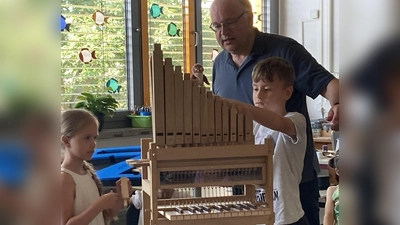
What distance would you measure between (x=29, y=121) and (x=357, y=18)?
0.60 feet

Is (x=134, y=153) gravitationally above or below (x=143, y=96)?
below

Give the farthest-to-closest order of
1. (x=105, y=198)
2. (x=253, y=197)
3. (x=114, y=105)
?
1. (x=114, y=105)
2. (x=105, y=198)
3. (x=253, y=197)

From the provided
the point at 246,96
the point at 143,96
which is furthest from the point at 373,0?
Answer: the point at 143,96

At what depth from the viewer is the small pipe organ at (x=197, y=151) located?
0.86 meters

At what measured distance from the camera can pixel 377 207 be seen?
257 mm

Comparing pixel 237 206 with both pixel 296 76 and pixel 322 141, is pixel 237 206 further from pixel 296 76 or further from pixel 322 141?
pixel 322 141

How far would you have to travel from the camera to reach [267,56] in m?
1.49

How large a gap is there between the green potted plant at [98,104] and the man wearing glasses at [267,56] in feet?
5.11

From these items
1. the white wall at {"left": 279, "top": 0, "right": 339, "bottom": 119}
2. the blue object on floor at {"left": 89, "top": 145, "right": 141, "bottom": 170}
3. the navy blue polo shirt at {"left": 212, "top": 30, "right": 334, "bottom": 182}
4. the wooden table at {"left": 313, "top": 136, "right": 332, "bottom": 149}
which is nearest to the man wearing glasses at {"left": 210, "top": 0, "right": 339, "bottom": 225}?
the navy blue polo shirt at {"left": 212, "top": 30, "right": 334, "bottom": 182}

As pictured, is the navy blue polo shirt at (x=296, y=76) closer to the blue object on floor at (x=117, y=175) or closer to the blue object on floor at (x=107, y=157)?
the blue object on floor at (x=117, y=175)

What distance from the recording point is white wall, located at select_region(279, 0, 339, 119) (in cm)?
370

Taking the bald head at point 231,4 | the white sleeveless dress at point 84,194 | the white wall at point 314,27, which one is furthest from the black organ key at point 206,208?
the white wall at point 314,27

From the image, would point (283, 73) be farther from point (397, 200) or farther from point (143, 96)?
point (143, 96)

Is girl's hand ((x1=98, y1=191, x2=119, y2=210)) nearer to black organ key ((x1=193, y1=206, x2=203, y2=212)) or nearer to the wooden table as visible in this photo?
black organ key ((x1=193, y1=206, x2=203, y2=212))
